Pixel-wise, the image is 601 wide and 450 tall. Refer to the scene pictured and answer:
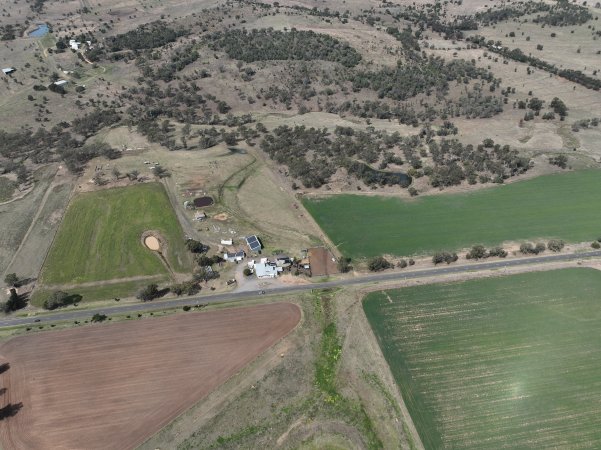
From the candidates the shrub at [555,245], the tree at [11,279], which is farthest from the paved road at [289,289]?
the tree at [11,279]

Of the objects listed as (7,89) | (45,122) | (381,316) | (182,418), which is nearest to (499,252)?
(381,316)

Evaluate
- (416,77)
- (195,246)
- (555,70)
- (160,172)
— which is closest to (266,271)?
(195,246)

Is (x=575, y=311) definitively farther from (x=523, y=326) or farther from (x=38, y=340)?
(x=38, y=340)

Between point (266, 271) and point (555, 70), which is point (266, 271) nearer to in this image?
point (266, 271)

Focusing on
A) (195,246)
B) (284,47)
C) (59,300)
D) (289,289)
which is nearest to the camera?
(59,300)

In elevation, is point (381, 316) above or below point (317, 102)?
below

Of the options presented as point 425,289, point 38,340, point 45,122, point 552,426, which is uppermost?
point 45,122
